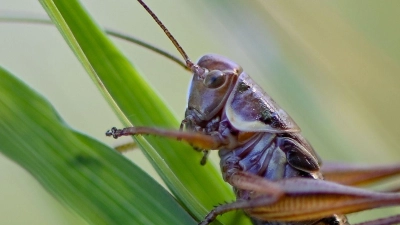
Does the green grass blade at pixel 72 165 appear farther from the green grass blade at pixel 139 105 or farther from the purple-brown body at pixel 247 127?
the purple-brown body at pixel 247 127

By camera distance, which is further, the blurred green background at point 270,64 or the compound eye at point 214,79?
the blurred green background at point 270,64

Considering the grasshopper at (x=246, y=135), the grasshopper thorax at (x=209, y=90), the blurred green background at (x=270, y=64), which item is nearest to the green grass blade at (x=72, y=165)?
the grasshopper at (x=246, y=135)

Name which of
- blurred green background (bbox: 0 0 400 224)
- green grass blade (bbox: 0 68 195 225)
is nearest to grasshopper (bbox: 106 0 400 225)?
green grass blade (bbox: 0 68 195 225)

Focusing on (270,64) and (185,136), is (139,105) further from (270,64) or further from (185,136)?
(270,64)

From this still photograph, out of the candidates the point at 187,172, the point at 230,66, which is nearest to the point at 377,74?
the point at 230,66

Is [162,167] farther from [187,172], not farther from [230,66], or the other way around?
[230,66]

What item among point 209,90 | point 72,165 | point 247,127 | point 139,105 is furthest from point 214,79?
point 72,165

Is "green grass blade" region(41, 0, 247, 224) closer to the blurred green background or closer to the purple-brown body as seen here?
the purple-brown body
